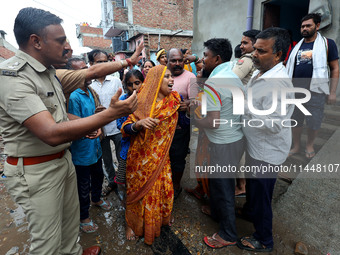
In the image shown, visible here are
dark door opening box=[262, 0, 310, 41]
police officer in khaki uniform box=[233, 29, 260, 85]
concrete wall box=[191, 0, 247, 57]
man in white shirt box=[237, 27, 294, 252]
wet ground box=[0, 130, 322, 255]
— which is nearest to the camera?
man in white shirt box=[237, 27, 294, 252]

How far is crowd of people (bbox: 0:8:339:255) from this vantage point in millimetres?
1237

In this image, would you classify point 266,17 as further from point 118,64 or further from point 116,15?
point 116,15

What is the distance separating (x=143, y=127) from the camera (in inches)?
77.6

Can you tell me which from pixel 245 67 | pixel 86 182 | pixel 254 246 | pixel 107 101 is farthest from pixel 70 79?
pixel 254 246

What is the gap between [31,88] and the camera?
3.91 feet

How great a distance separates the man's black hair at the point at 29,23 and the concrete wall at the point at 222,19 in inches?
205

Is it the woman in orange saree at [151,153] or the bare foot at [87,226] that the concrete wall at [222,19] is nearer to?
the woman in orange saree at [151,153]

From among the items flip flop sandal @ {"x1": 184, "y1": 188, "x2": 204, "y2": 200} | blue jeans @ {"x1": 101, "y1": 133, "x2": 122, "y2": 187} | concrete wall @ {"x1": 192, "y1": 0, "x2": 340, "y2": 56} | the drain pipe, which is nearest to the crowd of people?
flip flop sandal @ {"x1": 184, "y1": 188, "x2": 204, "y2": 200}

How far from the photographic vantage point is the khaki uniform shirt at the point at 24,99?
1.11 meters

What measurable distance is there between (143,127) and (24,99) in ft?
3.40

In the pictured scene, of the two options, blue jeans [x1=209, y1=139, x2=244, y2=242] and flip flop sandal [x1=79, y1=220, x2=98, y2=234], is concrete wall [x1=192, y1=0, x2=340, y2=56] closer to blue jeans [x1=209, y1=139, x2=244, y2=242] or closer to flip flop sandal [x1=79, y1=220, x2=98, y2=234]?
blue jeans [x1=209, y1=139, x2=244, y2=242]

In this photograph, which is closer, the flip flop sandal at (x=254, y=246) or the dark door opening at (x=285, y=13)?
the flip flop sandal at (x=254, y=246)

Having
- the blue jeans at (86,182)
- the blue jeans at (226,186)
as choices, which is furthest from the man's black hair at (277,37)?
the blue jeans at (86,182)

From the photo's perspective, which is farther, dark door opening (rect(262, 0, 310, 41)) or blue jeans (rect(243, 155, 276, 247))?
dark door opening (rect(262, 0, 310, 41))
